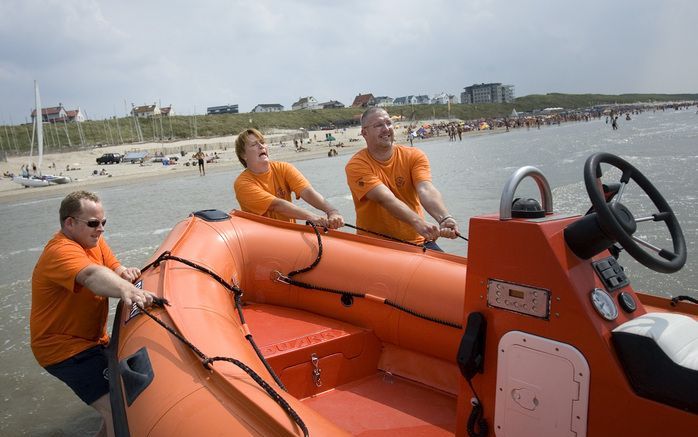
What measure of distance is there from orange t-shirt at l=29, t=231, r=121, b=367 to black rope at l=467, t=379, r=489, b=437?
6.44 feet

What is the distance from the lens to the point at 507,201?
1736mm

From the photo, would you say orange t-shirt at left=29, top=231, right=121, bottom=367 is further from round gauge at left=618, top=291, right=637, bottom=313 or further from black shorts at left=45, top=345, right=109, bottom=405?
round gauge at left=618, top=291, right=637, bottom=313

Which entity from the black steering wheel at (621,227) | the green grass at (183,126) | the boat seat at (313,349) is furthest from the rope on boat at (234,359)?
the green grass at (183,126)

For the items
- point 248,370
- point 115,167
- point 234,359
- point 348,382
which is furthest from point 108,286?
point 115,167

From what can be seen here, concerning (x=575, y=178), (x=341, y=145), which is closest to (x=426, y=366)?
(x=575, y=178)

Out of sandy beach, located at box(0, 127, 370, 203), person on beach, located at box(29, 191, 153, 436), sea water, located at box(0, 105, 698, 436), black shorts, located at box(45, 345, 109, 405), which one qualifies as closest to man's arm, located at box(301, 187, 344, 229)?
person on beach, located at box(29, 191, 153, 436)

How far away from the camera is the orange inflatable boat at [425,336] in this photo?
1542 mm

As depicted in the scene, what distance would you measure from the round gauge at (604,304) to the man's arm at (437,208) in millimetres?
1517

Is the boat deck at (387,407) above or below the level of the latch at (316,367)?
below

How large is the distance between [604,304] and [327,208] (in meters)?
2.60

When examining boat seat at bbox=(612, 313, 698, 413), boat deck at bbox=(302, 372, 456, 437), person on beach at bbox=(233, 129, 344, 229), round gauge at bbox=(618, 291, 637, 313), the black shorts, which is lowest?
boat deck at bbox=(302, 372, 456, 437)

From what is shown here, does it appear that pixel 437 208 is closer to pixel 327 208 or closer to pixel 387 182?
pixel 387 182

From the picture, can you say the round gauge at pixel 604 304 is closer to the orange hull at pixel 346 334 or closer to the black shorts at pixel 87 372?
the orange hull at pixel 346 334

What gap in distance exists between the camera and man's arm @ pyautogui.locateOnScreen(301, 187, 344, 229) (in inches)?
148
